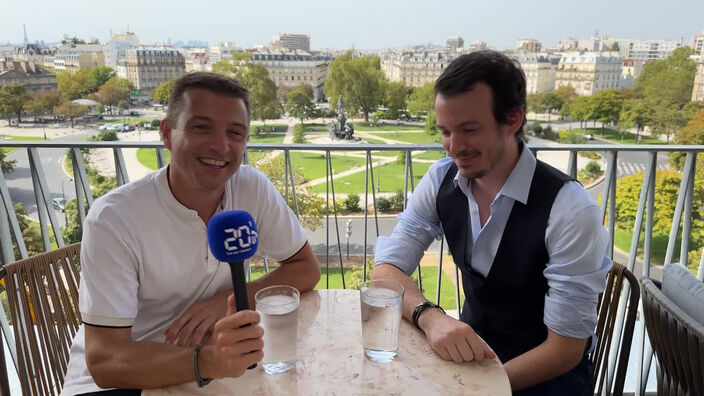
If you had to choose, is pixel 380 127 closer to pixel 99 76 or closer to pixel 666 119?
pixel 666 119

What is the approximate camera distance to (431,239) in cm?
155

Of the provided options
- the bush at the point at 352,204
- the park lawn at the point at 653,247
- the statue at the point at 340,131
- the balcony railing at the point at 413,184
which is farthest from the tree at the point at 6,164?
the statue at the point at 340,131

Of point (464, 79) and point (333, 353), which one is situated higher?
point (464, 79)

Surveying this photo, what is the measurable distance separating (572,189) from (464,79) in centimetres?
40

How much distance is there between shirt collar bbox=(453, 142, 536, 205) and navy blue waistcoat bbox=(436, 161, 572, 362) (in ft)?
0.05

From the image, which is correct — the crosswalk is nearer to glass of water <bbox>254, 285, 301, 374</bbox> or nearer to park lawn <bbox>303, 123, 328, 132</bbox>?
glass of water <bbox>254, 285, 301, 374</bbox>

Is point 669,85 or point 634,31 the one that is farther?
point 634,31

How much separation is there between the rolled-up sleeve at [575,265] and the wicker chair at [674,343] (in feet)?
0.41

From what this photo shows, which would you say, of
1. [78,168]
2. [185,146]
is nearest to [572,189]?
[185,146]

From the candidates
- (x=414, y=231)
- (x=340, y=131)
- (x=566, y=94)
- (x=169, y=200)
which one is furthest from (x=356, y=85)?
(x=169, y=200)

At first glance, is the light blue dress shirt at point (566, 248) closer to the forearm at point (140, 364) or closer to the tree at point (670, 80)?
the forearm at point (140, 364)

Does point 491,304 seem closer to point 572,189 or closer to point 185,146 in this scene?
point 572,189

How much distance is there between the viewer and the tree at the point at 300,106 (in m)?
24.4

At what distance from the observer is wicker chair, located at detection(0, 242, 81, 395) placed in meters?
1.33
